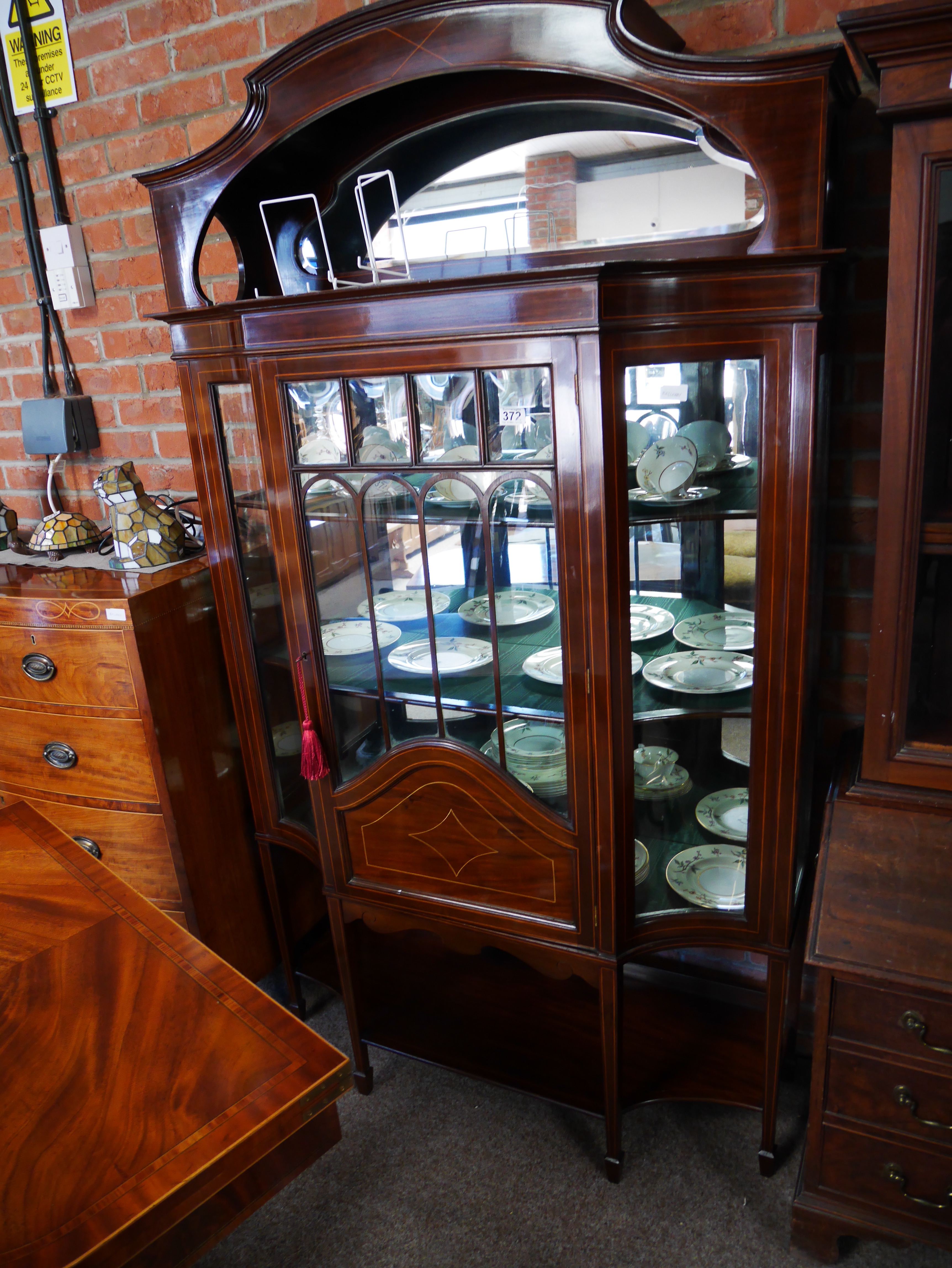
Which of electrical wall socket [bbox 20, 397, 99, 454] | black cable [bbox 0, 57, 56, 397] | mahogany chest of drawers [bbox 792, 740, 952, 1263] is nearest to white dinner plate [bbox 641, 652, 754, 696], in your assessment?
mahogany chest of drawers [bbox 792, 740, 952, 1263]

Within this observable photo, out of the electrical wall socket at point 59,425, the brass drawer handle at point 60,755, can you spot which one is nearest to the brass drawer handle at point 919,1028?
the brass drawer handle at point 60,755

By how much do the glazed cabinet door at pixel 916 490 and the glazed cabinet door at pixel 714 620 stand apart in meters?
0.10

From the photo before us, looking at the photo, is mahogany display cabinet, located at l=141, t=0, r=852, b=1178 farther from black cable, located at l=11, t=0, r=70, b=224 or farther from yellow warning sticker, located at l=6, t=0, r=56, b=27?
yellow warning sticker, located at l=6, t=0, r=56, b=27

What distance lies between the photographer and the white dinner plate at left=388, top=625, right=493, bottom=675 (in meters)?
1.43

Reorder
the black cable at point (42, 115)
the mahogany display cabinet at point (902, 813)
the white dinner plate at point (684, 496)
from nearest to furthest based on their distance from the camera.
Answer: the mahogany display cabinet at point (902, 813) < the white dinner plate at point (684, 496) < the black cable at point (42, 115)

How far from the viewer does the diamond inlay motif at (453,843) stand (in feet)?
4.92

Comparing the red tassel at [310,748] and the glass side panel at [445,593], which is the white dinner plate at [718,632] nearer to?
the glass side panel at [445,593]

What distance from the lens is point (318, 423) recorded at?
1.40 meters

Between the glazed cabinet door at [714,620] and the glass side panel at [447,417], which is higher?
the glass side panel at [447,417]

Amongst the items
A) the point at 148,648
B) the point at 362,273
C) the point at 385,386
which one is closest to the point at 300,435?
the point at 385,386

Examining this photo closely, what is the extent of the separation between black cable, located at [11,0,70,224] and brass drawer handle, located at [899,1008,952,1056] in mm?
2321

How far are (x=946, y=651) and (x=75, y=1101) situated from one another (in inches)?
49.5

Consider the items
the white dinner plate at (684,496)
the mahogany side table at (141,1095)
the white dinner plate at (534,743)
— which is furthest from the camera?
the white dinner plate at (534,743)

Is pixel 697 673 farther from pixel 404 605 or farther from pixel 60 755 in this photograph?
pixel 60 755
